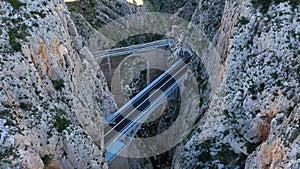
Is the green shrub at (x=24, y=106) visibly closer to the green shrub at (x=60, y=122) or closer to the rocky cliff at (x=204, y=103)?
the rocky cliff at (x=204, y=103)

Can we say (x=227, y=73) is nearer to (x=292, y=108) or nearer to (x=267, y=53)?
(x=267, y=53)

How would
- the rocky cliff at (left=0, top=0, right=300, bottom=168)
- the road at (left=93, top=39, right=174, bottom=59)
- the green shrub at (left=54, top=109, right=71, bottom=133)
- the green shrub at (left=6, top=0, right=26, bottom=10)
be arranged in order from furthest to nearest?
the road at (left=93, top=39, right=174, bottom=59)
the green shrub at (left=6, top=0, right=26, bottom=10)
the green shrub at (left=54, top=109, right=71, bottom=133)
the rocky cliff at (left=0, top=0, right=300, bottom=168)

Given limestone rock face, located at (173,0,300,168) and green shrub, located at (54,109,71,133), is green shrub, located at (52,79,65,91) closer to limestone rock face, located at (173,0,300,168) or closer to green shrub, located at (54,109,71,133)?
green shrub, located at (54,109,71,133)

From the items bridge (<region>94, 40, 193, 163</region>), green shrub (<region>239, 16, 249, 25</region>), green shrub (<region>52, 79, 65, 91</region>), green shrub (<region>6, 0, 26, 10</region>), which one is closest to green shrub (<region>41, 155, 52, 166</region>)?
green shrub (<region>52, 79, 65, 91</region>)

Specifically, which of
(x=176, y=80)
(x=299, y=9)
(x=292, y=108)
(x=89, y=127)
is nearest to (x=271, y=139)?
(x=292, y=108)

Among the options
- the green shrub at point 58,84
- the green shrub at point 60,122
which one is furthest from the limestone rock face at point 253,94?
the green shrub at point 58,84

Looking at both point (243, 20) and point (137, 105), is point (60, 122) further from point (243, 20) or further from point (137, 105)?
point (137, 105)

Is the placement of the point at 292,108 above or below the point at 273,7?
below
